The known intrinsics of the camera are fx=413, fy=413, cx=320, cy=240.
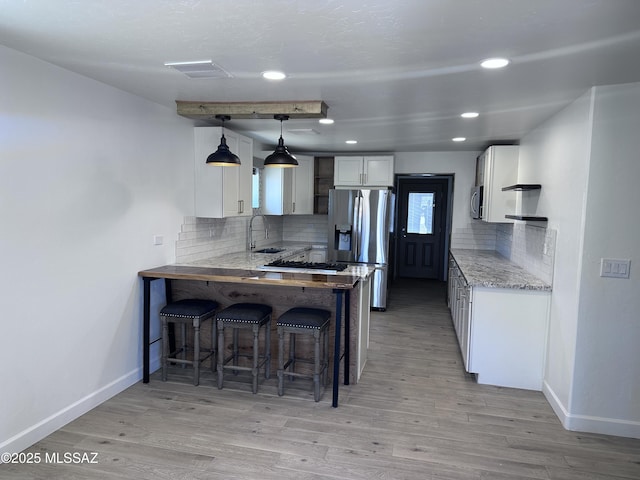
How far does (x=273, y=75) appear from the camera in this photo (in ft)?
8.52

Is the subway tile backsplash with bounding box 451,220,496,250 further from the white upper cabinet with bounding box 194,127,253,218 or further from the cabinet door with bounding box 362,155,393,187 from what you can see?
the white upper cabinet with bounding box 194,127,253,218

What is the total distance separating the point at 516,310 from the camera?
3.40 meters

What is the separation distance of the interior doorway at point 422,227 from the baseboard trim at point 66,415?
578cm

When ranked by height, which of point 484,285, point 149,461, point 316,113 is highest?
point 316,113

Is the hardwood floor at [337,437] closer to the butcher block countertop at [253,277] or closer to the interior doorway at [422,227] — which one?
the butcher block countertop at [253,277]

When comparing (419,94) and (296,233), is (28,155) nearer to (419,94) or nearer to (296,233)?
(419,94)

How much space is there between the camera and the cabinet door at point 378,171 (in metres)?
5.96

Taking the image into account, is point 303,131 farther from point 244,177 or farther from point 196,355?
point 196,355

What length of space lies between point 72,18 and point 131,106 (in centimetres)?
141

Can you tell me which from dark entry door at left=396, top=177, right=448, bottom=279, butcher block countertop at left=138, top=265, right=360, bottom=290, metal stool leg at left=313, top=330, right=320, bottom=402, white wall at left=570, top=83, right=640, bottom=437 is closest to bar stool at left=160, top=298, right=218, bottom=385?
butcher block countertop at left=138, top=265, right=360, bottom=290

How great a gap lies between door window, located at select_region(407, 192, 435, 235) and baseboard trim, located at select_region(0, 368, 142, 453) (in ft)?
19.8

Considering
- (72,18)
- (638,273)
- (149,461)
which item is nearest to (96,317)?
(149,461)

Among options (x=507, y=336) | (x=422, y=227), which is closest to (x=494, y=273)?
(x=507, y=336)

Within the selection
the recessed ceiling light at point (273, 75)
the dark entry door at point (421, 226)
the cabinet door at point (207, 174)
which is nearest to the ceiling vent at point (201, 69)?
the recessed ceiling light at point (273, 75)
